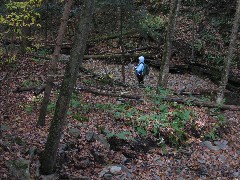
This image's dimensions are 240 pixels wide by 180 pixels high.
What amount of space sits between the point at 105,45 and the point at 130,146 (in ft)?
45.5

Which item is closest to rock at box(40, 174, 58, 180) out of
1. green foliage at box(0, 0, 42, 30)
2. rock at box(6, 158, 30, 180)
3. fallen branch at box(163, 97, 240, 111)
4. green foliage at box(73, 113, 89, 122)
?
rock at box(6, 158, 30, 180)

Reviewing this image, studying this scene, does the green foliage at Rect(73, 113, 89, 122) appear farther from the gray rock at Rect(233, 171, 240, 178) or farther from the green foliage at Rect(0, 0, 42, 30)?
the gray rock at Rect(233, 171, 240, 178)

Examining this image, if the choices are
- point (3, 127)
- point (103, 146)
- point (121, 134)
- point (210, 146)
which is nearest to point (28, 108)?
point (3, 127)

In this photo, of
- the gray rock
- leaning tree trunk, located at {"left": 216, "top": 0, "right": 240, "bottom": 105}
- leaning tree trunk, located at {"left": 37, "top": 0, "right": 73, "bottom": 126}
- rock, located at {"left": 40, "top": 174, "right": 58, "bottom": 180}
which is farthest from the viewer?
leaning tree trunk, located at {"left": 216, "top": 0, "right": 240, "bottom": 105}

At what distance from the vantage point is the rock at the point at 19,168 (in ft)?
24.4

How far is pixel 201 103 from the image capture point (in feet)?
47.7

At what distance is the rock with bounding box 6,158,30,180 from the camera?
7445 mm

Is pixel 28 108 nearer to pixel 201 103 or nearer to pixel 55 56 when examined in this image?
pixel 55 56

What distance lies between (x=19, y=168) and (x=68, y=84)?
2.41 meters

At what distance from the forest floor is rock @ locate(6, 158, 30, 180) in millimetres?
27

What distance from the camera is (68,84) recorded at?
7504mm

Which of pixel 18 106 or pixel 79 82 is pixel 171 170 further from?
pixel 79 82

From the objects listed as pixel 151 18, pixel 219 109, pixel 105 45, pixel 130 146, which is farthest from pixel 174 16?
pixel 151 18

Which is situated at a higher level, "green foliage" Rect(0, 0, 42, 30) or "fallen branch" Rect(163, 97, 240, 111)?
"green foliage" Rect(0, 0, 42, 30)
